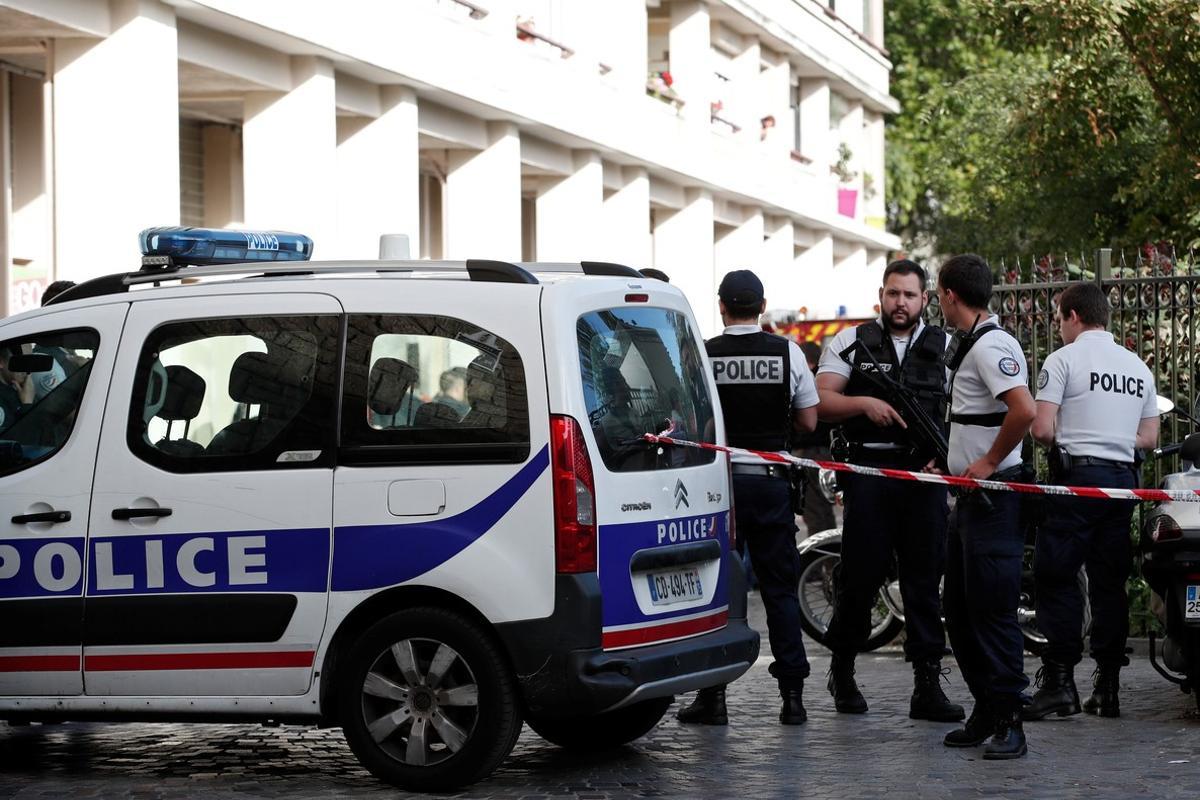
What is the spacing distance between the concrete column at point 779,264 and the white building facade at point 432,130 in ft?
0.25

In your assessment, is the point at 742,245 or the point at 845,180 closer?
the point at 742,245

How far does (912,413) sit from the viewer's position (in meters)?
8.41

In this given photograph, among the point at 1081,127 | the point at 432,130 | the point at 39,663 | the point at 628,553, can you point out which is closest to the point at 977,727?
the point at 628,553

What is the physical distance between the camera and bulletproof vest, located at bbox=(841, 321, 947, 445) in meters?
8.48

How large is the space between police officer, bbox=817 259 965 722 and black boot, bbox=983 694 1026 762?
90cm

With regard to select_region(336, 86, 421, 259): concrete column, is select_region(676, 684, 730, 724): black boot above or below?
below

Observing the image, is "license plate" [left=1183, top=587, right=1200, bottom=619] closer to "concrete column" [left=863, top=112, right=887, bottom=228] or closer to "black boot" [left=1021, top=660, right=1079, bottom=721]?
"black boot" [left=1021, top=660, right=1079, bottom=721]

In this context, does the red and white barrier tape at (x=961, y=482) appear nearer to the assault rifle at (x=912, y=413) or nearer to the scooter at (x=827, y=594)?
the assault rifle at (x=912, y=413)

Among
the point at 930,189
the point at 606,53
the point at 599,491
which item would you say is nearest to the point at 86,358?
the point at 599,491

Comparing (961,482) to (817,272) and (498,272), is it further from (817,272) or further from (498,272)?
(817,272)

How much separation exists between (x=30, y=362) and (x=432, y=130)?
14.5 m

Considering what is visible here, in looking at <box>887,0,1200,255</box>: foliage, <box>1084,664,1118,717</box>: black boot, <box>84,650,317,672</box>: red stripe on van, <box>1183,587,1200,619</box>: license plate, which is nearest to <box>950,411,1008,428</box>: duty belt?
<box>1183,587,1200,619</box>: license plate

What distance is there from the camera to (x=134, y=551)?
279 inches

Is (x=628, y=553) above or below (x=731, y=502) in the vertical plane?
below
